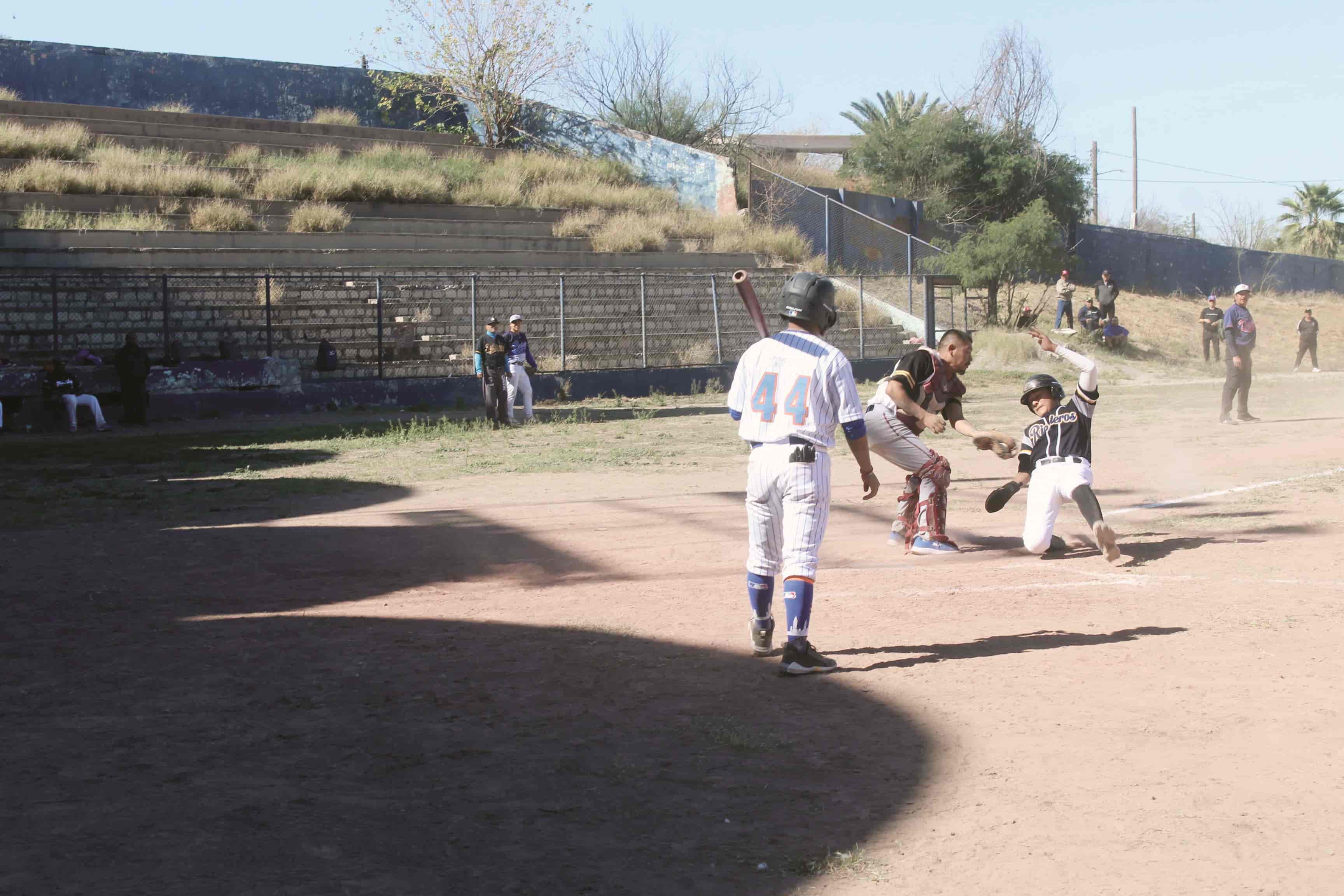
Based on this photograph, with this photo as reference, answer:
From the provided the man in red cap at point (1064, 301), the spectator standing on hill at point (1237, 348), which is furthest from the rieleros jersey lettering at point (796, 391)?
the man in red cap at point (1064, 301)

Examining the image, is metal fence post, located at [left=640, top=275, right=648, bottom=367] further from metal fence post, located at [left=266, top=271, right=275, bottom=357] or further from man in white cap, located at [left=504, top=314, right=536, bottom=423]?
metal fence post, located at [left=266, top=271, right=275, bottom=357]

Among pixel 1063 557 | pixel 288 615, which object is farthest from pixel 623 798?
pixel 1063 557

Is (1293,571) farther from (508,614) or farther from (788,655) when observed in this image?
(508,614)

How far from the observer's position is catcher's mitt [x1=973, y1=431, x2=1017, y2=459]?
887 centimetres

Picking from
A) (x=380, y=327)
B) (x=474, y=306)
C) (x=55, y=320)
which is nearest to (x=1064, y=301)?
(x=474, y=306)

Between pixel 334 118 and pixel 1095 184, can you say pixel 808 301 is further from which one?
pixel 1095 184

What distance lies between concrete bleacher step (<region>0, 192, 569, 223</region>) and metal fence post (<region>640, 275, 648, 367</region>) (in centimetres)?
566

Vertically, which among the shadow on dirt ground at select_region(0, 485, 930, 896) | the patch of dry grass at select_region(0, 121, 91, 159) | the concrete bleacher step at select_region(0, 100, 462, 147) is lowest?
the shadow on dirt ground at select_region(0, 485, 930, 896)

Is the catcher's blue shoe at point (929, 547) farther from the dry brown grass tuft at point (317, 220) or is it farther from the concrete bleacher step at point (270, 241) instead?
the dry brown grass tuft at point (317, 220)

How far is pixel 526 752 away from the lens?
4.74 meters

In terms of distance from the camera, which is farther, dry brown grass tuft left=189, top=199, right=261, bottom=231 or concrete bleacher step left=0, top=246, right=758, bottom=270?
dry brown grass tuft left=189, top=199, right=261, bottom=231

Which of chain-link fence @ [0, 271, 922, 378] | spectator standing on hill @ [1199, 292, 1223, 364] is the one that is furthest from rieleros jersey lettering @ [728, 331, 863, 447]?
spectator standing on hill @ [1199, 292, 1223, 364]

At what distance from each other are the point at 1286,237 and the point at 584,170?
4308 centimetres

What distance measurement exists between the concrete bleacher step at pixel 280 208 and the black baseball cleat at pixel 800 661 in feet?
81.2
